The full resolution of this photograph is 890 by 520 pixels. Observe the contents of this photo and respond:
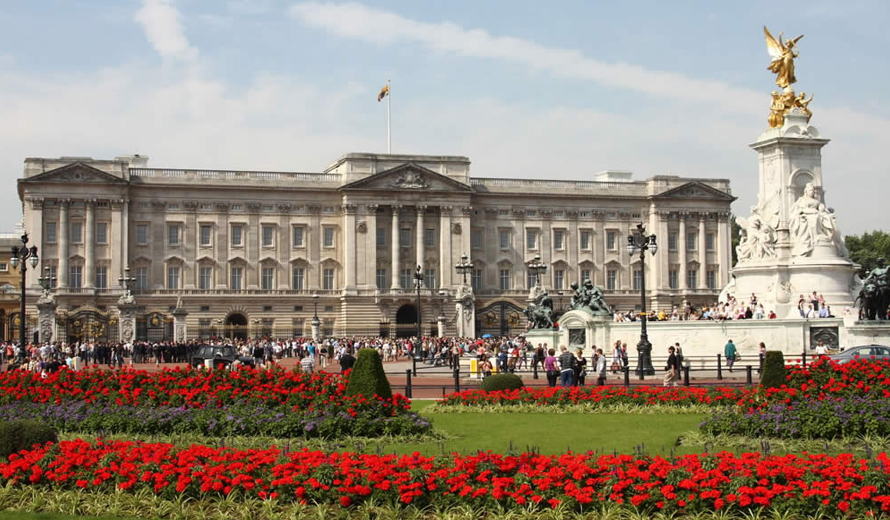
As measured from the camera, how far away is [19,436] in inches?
562

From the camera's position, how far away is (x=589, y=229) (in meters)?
91.9

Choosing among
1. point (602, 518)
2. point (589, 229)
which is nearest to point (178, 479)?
point (602, 518)

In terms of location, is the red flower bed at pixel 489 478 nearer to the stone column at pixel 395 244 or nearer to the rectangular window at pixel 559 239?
the stone column at pixel 395 244

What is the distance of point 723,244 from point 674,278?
5.50 m

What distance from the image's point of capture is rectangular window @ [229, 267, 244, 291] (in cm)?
8456

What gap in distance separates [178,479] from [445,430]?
284 inches

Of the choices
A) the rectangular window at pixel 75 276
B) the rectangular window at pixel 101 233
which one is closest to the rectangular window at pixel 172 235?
the rectangular window at pixel 101 233

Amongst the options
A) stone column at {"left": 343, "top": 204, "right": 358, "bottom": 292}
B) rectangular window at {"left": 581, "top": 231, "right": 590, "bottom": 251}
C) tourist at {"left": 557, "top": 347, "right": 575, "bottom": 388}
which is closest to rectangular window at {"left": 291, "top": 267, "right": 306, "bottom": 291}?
stone column at {"left": 343, "top": 204, "right": 358, "bottom": 292}

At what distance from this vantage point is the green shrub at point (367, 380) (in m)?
18.6

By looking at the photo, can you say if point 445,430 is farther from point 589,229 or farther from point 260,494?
point 589,229

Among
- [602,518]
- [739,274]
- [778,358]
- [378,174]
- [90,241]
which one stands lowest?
[602,518]

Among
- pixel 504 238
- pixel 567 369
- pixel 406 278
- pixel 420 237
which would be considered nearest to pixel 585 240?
pixel 504 238

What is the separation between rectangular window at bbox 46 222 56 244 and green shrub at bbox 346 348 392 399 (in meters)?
67.0

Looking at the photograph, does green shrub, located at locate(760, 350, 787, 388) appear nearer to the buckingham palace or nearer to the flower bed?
the flower bed
